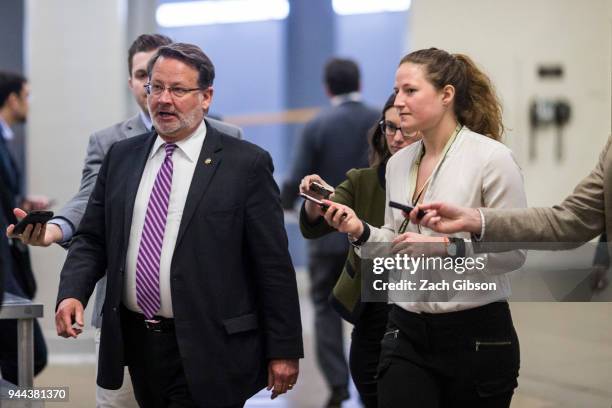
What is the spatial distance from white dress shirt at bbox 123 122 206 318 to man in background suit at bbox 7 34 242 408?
1.15 ft

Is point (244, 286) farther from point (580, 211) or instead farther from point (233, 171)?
point (580, 211)

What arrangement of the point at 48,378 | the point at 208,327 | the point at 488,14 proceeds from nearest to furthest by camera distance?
the point at 208,327 < the point at 48,378 < the point at 488,14

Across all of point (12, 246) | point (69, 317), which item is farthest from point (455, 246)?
point (12, 246)

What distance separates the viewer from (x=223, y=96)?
37.9ft

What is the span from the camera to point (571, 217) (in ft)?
9.25

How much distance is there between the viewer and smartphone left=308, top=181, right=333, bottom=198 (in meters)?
3.39

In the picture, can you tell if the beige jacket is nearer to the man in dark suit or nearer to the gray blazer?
the man in dark suit

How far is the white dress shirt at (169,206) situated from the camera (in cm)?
309

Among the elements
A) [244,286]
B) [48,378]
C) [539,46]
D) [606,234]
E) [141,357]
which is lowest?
[48,378]

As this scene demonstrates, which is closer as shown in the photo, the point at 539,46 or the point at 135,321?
the point at 135,321

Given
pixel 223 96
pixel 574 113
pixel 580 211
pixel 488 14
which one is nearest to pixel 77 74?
pixel 488 14

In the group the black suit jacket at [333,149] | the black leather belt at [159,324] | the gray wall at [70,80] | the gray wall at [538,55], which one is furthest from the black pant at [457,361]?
the gray wall at [70,80]

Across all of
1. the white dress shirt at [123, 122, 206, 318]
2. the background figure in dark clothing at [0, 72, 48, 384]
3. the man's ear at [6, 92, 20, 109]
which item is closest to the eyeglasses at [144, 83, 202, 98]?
the white dress shirt at [123, 122, 206, 318]

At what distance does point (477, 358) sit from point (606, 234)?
0.51m
